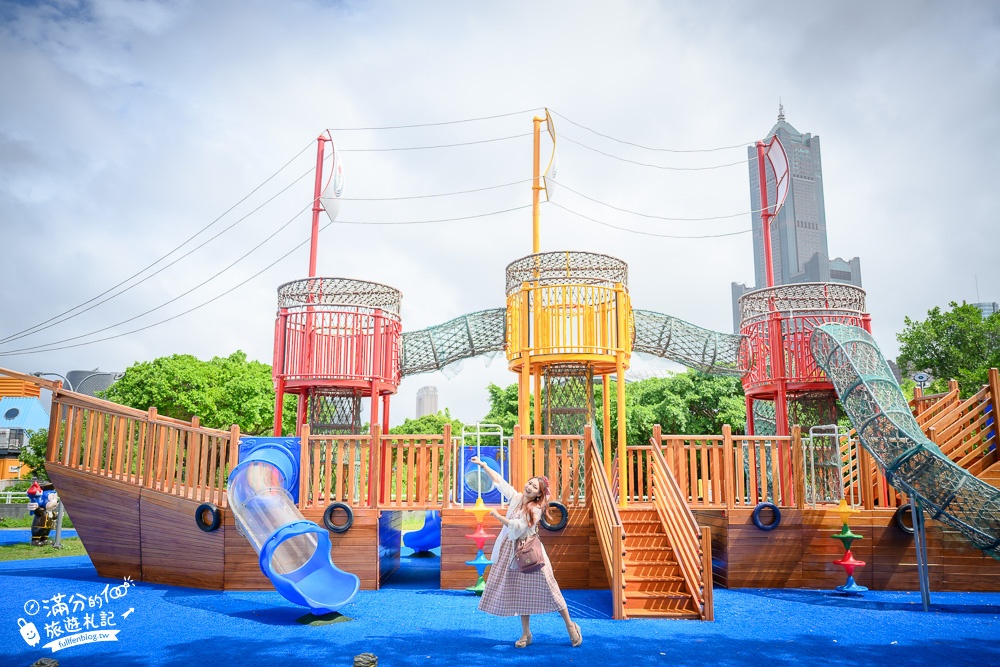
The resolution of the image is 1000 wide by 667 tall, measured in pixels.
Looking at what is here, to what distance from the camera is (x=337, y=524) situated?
9.14 metres

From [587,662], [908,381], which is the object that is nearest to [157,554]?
[587,662]

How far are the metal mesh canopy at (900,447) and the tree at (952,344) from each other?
14650mm

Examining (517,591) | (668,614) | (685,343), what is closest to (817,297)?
(685,343)

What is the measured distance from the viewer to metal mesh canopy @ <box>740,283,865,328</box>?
13492 mm

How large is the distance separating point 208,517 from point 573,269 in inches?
255

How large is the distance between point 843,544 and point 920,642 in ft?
10.1

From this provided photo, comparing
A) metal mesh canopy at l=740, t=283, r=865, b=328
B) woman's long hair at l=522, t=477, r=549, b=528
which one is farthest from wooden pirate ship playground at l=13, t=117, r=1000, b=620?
metal mesh canopy at l=740, t=283, r=865, b=328

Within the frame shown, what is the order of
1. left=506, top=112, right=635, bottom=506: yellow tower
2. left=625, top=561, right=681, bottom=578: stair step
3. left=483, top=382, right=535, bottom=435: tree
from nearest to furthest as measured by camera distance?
left=625, top=561, right=681, bottom=578: stair step, left=506, top=112, right=635, bottom=506: yellow tower, left=483, top=382, right=535, bottom=435: tree

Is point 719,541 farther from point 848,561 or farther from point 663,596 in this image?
point 663,596

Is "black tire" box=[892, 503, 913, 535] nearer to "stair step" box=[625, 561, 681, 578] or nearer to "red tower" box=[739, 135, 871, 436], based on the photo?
"stair step" box=[625, 561, 681, 578]

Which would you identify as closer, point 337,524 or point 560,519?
point 337,524

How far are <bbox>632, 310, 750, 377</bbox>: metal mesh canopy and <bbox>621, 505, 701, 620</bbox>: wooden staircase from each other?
6.45 metres

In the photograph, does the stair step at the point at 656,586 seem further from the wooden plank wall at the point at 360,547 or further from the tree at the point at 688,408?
the tree at the point at 688,408

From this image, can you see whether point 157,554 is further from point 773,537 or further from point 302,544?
point 773,537
